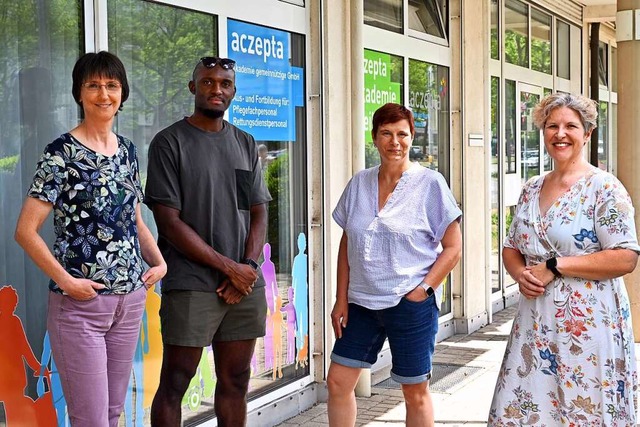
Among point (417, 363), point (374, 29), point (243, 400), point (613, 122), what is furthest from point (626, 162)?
point (613, 122)

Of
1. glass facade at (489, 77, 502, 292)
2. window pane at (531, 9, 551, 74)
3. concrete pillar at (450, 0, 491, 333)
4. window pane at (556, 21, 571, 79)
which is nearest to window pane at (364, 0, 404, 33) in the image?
concrete pillar at (450, 0, 491, 333)

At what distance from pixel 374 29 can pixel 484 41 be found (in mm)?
2338

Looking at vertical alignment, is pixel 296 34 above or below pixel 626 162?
above

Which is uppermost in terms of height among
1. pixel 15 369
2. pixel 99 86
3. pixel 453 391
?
pixel 99 86

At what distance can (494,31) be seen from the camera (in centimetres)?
1052

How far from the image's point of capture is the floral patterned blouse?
11.6ft

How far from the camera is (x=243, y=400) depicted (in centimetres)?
438

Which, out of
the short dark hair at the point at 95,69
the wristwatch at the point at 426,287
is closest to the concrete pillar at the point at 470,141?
the wristwatch at the point at 426,287

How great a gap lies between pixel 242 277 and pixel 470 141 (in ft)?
18.6

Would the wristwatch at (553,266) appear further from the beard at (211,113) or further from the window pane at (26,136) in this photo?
the window pane at (26,136)

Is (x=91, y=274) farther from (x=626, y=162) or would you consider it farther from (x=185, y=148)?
(x=626, y=162)

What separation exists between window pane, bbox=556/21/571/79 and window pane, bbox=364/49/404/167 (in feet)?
20.7

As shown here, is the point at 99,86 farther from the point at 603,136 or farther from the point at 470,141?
the point at 603,136

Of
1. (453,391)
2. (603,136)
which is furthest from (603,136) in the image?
(453,391)
